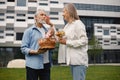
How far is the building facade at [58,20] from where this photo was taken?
59.9 meters

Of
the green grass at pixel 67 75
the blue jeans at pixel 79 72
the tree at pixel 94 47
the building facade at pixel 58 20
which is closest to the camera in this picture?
the blue jeans at pixel 79 72

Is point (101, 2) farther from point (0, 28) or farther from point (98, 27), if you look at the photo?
point (0, 28)

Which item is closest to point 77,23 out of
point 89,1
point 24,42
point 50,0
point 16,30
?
point 24,42

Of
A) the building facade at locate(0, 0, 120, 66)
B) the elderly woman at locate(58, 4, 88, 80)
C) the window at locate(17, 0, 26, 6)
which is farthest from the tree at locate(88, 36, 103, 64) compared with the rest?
the elderly woman at locate(58, 4, 88, 80)

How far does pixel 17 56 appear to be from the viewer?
60.2m

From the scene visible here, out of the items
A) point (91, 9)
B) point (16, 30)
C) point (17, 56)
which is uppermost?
point (91, 9)

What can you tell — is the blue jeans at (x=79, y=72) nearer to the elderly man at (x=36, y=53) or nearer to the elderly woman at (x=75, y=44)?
the elderly woman at (x=75, y=44)

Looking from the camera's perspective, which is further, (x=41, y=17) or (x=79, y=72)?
(x=41, y=17)

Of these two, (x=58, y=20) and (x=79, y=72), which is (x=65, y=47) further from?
(x=58, y=20)

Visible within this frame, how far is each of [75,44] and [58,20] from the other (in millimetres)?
57448

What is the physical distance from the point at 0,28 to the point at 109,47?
2410cm

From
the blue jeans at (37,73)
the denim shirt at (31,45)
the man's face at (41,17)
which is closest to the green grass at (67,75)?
the blue jeans at (37,73)

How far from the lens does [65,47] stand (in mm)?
5070

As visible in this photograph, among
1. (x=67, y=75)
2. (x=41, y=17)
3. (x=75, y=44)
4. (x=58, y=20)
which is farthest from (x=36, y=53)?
(x=58, y=20)
